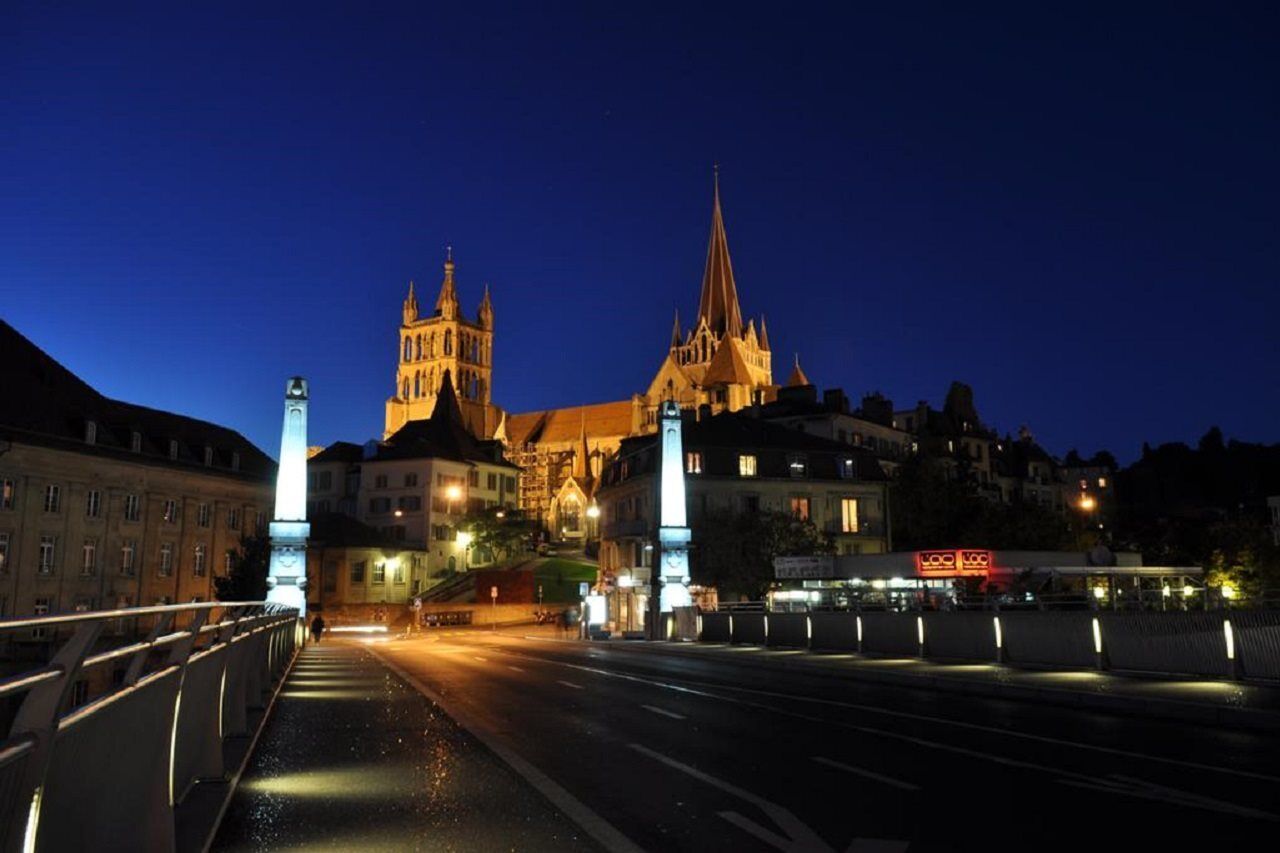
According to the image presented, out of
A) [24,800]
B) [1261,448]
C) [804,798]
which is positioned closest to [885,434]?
[804,798]

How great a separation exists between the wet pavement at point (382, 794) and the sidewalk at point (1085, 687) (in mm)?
9901

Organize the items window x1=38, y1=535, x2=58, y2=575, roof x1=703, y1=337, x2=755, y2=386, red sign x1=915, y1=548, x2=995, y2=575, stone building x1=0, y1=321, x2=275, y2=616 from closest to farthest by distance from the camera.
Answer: red sign x1=915, y1=548, x2=995, y2=575, stone building x1=0, y1=321, x2=275, y2=616, window x1=38, y1=535, x2=58, y2=575, roof x1=703, y1=337, x2=755, y2=386

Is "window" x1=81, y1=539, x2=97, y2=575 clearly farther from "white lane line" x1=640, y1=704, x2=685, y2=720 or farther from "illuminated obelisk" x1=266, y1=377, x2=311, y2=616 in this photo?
"white lane line" x1=640, y1=704, x2=685, y2=720

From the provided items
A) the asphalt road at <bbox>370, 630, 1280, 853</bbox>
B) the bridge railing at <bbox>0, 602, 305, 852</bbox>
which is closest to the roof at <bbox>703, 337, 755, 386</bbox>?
the asphalt road at <bbox>370, 630, 1280, 853</bbox>

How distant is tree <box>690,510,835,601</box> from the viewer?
57594 millimetres

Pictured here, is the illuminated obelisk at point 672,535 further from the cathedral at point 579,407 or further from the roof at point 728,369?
the roof at point 728,369

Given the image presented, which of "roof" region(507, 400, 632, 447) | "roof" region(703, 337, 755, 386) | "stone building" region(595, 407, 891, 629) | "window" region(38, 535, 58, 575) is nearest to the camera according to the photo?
"window" region(38, 535, 58, 575)

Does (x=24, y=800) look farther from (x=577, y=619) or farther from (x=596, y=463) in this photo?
(x=596, y=463)

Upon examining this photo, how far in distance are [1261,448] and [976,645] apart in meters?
179

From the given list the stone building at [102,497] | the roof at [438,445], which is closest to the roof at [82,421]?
the stone building at [102,497]

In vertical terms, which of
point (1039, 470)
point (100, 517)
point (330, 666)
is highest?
point (1039, 470)

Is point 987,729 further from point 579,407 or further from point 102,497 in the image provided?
point 579,407

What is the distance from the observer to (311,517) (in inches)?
3615

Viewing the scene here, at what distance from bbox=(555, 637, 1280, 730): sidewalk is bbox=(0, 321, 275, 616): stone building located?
45967mm
